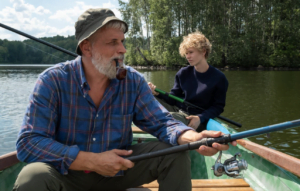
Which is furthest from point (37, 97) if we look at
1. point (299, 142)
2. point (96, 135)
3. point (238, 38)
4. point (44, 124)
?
point (238, 38)

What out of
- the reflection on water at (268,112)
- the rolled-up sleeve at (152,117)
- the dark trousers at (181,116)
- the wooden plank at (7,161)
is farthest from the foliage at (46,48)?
the reflection on water at (268,112)

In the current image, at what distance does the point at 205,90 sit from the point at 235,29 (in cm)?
3251

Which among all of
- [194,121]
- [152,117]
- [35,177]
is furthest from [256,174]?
[35,177]

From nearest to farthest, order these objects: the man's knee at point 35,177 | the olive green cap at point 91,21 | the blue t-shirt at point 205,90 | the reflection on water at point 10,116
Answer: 1. the man's knee at point 35,177
2. the olive green cap at point 91,21
3. the blue t-shirt at point 205,90
4. the reflection on water at point 10,116

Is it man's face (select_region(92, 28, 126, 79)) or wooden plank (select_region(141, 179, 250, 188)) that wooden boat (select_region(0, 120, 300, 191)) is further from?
man's face (select_region(92, 28, 126, 79))

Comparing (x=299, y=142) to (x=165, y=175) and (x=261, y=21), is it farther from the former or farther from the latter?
(x=261, y=21)

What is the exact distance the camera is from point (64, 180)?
1.73 metres

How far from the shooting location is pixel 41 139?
1.63m

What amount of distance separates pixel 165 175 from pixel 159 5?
34.5m

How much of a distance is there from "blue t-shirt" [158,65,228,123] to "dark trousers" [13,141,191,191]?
1754 mm

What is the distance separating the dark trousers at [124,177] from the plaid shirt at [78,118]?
95 mm

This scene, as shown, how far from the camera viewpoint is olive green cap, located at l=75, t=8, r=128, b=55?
72.0 inches

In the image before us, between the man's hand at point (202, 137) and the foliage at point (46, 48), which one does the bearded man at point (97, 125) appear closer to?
the man's hand at point (202, 137)

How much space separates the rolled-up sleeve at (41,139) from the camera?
163 centimetres
